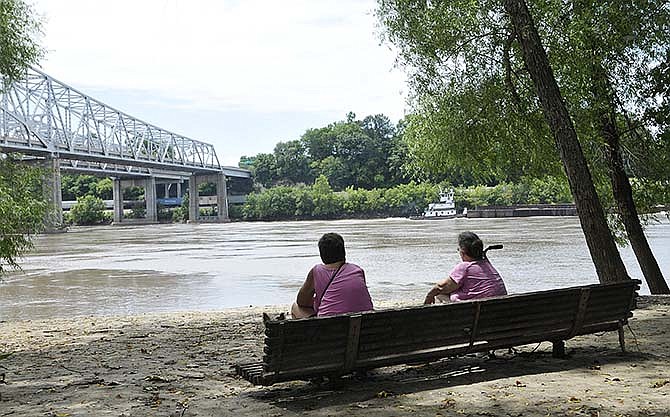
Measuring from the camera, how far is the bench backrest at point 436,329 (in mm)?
4969

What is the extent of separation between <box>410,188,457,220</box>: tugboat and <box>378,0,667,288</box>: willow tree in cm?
8464

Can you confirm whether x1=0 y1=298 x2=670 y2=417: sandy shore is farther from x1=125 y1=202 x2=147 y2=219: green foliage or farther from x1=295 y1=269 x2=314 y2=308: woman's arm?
x1=125 y1=202 x2=147 y2=219: green foliage

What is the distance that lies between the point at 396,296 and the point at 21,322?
22.5 feet

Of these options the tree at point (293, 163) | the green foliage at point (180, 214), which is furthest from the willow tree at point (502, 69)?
the tree at point (293, 163)

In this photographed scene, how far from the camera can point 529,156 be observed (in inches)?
482

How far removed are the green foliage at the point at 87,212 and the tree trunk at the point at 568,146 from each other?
11459 centimetres

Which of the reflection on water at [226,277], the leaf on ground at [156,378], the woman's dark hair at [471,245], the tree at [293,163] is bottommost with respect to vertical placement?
the reflection on water at [226,277]

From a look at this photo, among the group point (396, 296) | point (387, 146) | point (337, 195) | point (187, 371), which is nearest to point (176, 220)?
point (337, 195)

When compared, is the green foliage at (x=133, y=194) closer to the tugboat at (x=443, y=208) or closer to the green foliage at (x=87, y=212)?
the green foliage at (x=87, y=212)

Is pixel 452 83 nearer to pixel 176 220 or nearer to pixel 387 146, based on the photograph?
pixel 176 220

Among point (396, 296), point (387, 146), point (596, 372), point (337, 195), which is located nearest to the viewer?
point (596, 372)

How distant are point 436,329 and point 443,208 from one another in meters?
99.1

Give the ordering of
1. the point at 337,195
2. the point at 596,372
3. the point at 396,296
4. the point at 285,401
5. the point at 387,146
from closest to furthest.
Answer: the point at 285,401 → the point at 596,372 → the point at 396,296 → the point at 337,195 → the point at 387,146

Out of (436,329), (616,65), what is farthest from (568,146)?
(436,329)
